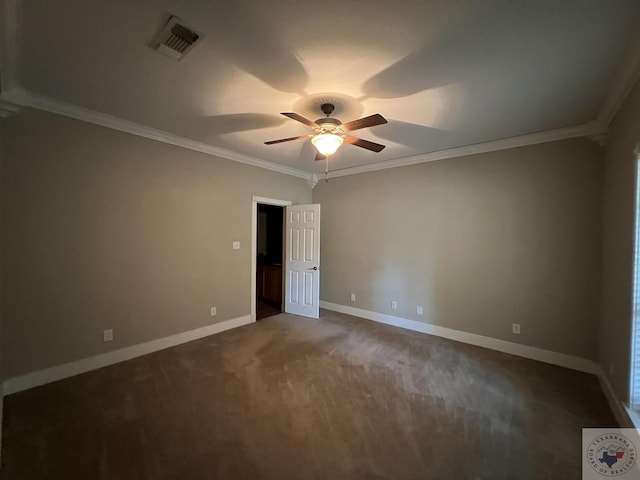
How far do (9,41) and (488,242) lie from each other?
4850mm

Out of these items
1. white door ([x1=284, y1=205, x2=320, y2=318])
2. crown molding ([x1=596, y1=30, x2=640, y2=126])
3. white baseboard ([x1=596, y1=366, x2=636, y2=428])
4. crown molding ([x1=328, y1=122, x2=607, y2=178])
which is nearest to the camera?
crown molding ([x1=596, y1=30, x2=640, y2=126])

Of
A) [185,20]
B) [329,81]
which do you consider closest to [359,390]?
[329,81]

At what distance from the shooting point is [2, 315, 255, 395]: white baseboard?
241cm

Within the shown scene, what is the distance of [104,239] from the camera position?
289 centimetres

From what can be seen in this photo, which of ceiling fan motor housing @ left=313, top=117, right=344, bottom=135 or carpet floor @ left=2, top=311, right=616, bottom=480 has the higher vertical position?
ceiling fan motor housing @ left=313, top=117, right=344, bottom=135

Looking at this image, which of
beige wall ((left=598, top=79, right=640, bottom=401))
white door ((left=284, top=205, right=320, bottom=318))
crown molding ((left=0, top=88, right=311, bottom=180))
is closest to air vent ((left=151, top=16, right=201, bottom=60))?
crown molding ((left=0, top=88, right=311, bottom=180))

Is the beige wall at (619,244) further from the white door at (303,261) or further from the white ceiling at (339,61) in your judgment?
the white door at (303,261)

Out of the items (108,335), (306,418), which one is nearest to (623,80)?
(306,418)

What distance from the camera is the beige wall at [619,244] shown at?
2.05 m

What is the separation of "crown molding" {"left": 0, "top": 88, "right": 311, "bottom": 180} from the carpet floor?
2.64 meters

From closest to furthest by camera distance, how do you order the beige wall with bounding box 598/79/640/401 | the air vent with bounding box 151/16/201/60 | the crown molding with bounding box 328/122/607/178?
the air vent with bounding box 151/16/201/60
the beige wall with bounding box 598/79/640/401
the crown molding with bounding box 328/122/607/178

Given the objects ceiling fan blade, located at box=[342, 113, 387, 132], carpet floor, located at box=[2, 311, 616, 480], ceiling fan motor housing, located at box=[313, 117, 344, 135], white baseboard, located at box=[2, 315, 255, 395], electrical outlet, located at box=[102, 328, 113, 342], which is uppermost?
ceiling fan motor housing, located at box=[313, 117, 344, 135]

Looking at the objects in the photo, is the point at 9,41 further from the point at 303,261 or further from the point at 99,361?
the point at 303,261

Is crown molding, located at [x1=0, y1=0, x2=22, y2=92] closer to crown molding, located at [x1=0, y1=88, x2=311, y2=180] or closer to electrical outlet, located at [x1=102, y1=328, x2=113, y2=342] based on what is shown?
crown molding, located at [x1=0, y1=88, x2=311, y2=180]
